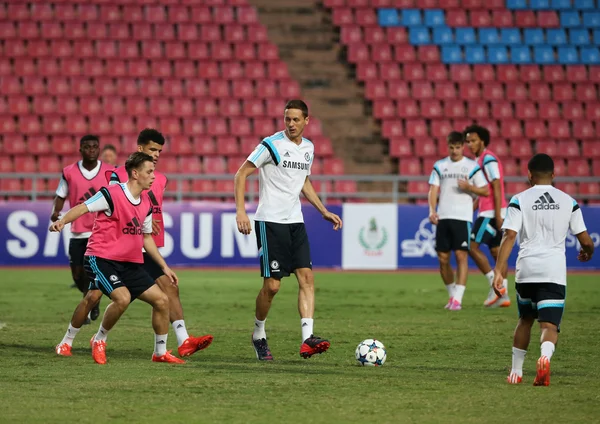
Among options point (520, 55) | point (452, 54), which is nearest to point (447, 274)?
point (452, 54)

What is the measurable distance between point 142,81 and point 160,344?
16484mm

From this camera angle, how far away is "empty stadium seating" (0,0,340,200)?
22.3 m

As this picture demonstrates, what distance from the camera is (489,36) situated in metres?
26.8

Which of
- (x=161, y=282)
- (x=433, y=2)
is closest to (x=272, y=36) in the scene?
(x=433, y=2)

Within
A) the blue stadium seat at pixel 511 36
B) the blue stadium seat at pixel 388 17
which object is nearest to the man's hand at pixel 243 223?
the blue stadium seat at pixel 388 17

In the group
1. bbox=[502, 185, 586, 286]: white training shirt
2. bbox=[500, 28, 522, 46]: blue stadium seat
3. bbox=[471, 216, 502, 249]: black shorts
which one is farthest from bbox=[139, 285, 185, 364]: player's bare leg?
bbox=[500, 28, 522, 46]: blue stadium seat

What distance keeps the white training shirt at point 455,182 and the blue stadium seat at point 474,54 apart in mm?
13725

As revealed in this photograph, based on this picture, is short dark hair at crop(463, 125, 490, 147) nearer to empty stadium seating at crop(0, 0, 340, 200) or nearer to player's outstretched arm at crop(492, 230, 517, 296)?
player's outstretched arm at crop(492, 230, 517, 296)

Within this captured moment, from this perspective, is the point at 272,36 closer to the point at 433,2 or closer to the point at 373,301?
the point at 433,2

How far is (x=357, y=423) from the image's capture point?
5.55 m

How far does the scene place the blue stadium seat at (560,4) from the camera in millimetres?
27734

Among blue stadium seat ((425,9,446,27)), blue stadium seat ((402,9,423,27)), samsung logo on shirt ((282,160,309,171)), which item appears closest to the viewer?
samsung logo on shirt ((282,160,309,171))

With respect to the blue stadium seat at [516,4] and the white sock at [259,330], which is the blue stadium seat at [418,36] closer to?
the blue stadium seat at [516,4]

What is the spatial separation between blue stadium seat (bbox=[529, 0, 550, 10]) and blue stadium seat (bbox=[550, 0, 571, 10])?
0.14 metres
